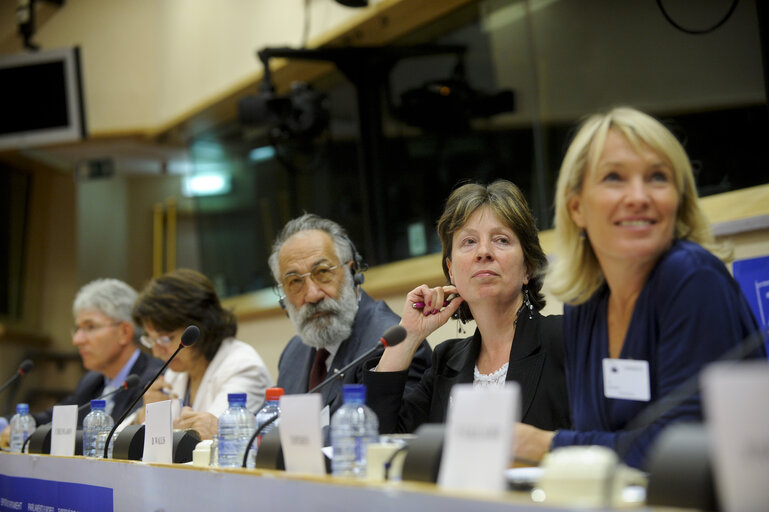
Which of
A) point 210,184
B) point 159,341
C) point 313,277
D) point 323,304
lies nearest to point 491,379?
point 323,304

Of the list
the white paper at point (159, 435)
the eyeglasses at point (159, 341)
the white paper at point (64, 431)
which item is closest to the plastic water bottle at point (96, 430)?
the white paper at point (64, 431)

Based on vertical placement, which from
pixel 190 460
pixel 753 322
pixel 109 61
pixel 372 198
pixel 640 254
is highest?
pixel 109 61

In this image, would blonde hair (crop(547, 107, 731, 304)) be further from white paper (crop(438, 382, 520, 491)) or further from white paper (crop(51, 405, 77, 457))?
white paper (crop(51, 405, 77, 457))

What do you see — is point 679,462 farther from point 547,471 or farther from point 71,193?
point 71,193

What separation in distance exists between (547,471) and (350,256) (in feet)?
6.12

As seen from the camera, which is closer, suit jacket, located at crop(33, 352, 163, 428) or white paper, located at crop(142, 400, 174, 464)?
white paper, located at crop(142, 400, 174, 464)

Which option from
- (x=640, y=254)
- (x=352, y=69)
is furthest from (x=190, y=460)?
(x=352, y=69)

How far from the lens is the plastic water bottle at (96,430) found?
239 cm

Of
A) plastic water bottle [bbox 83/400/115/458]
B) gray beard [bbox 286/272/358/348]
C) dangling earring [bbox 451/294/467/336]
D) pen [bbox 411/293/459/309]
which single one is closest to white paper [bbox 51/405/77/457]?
plastic water bottle [bbox 83/400/115/458]

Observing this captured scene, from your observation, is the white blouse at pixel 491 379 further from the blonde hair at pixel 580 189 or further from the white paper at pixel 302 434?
the white paper at pixel 302 434

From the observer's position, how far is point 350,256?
2.90 meters

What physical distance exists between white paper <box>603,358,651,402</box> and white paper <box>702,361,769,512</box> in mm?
569

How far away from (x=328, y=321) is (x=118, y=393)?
3.72 feet

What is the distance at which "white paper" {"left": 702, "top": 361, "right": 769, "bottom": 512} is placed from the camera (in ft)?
2.88
